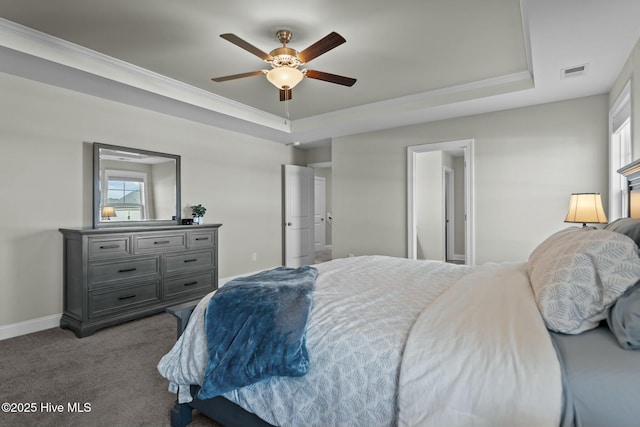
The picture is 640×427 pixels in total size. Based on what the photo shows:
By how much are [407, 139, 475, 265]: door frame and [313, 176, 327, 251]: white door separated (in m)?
3.99

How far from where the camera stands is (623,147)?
3270 millimetres

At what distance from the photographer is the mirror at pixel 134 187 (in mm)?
3541

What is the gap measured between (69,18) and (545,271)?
136 inches

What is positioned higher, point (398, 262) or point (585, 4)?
point (585, 4)

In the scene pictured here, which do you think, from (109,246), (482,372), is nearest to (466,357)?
(482,372)

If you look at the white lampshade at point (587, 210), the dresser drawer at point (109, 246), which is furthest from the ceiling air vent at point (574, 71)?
the dresser drawer at point (109, 246)

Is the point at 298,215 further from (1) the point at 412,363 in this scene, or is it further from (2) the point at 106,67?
(1) the point at 412,363

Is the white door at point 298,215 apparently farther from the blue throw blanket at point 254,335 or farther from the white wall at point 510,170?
the blue throw blanket at point 254,335

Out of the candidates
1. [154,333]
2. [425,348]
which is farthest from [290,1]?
[154,333]

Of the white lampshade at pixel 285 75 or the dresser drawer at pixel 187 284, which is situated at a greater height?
the white lampshade at pixel 285 75

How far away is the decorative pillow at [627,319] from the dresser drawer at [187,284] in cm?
379

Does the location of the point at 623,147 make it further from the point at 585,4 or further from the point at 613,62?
the point at 585,4

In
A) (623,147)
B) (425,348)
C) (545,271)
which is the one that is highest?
(623,147)

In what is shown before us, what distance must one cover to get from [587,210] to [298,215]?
4392 mm
